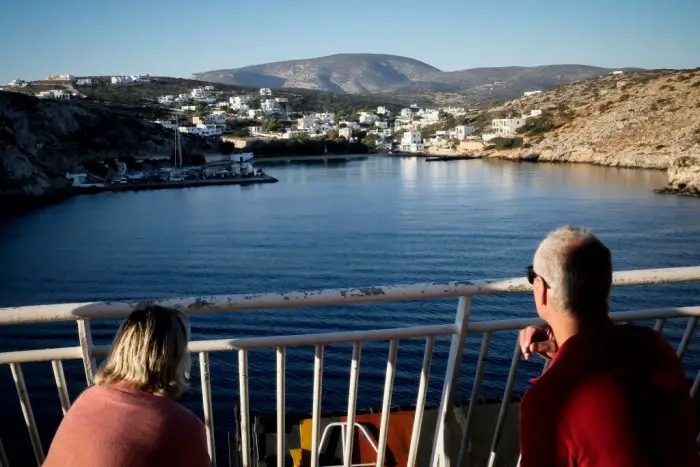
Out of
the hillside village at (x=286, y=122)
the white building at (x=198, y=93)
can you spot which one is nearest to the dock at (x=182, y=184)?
the hillside village at (x=286, y=122)

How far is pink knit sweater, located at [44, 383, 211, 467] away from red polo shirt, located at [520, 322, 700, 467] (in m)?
0.67

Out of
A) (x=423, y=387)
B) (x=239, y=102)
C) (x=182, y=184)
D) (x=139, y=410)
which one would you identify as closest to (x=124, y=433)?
(x=139, y=410)

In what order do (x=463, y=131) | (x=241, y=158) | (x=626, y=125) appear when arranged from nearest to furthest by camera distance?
(x=626, y=125) → (x=241, y=158) → (x=463, y=131)

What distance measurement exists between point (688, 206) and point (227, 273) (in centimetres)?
2380

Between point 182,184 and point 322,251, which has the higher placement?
point 322,251

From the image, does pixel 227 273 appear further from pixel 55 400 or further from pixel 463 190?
pixel 463 190

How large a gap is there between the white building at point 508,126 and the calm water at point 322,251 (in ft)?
91.7

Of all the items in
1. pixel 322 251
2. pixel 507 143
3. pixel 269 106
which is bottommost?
pixel 507 143

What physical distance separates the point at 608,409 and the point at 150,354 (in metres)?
0.89

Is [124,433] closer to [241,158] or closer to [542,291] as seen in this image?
[542,291]

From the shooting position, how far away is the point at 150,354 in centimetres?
131

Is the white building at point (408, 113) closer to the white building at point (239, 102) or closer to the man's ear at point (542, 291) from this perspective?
the white building at point (239, 102)

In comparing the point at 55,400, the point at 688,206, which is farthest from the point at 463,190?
the point at 55,400

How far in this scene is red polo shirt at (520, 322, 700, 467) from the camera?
1119mm
